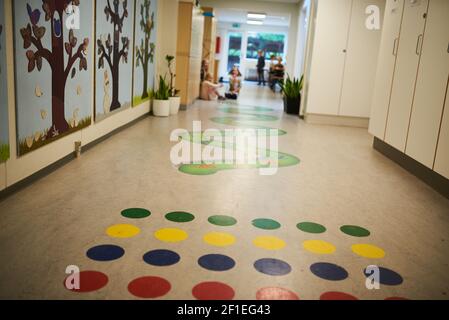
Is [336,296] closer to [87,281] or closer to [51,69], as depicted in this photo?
[87,281]

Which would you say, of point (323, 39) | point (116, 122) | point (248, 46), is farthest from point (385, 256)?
point (248, 46)

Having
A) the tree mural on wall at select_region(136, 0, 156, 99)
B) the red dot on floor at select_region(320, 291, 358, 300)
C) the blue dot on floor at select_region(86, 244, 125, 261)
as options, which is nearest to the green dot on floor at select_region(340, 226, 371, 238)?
the red dot on floor at select_region(320, 291, 358, 300)

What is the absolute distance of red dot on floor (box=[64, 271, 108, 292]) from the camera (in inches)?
71.6

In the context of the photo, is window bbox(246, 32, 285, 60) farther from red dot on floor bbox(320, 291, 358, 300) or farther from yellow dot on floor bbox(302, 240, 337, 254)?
red dot on floor bbox(320, 291, 358, 300)

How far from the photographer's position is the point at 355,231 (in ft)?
8.82

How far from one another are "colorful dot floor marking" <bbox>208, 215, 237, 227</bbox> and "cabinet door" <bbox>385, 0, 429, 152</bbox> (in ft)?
8.02

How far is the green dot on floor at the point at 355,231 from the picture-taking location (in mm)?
2637

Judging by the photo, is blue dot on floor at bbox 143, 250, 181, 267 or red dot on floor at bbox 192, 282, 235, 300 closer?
red dot on floor at bbox 192, 282, 235, 300

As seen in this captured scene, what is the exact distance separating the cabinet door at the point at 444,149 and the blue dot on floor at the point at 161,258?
2420 mm

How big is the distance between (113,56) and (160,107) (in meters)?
2.03

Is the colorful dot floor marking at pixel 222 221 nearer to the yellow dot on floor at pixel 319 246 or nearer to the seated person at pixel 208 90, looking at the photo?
the yellow dot on floor at pixel 319 246

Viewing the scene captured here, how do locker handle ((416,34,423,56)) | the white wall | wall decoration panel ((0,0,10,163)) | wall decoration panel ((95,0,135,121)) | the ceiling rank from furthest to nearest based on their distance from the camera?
the ceiling
the white wall
wall decoration panel ((95,0,135,121))
locker handle ((416,34,423,56))
wall decoration panel ((0,0,10,163))

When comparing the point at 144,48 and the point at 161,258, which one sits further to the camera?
the point at 144,48

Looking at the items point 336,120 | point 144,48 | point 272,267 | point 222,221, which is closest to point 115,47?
point 144,48
